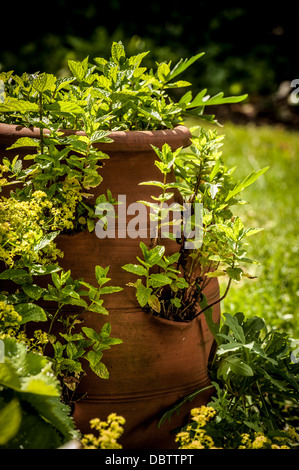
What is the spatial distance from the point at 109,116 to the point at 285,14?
835cm

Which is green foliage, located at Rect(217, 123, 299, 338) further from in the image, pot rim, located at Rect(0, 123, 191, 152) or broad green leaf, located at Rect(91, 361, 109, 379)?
broad green leaf, located at Rect(91, 361, 109, 379)

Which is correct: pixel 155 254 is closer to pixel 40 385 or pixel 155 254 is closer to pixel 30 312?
pixel 30 312

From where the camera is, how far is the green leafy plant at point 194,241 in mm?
1597

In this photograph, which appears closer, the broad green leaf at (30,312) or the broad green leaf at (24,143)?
the broad green leaf at (30,312)

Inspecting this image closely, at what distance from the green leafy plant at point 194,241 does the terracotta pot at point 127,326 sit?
0.05m

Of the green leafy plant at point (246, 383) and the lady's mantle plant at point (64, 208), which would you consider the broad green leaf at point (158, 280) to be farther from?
the green leafy plant at point (246, 383)

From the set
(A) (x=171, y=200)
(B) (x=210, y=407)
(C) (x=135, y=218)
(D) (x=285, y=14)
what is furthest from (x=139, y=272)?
(D) (x=285, y=14)

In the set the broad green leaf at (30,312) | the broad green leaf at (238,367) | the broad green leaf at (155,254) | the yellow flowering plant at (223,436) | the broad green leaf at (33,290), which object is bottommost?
the yellow flowering plant at (223,436)

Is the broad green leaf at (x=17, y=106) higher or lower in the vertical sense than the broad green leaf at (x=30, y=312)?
higher

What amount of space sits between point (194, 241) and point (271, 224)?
8.58 ft

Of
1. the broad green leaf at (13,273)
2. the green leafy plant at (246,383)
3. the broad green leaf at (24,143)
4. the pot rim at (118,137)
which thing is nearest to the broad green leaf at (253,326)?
the green leafy plant at (246,383)

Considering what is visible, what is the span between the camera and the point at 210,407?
1.54 meters

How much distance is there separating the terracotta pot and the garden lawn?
1.04 metres

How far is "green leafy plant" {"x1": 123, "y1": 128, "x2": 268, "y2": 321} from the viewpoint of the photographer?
5.24 feet
